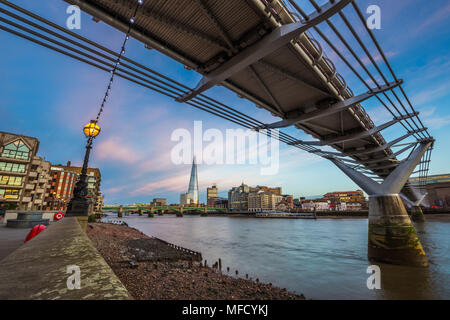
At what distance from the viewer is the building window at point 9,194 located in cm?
4500

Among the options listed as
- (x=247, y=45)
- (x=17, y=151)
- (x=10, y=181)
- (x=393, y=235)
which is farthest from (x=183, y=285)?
(x=17, y=151)

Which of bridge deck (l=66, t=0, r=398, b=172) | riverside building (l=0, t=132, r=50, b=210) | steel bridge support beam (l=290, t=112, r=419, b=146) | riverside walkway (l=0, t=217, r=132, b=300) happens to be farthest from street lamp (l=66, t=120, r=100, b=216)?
riverside building (l=0, t=132, r=50, b=210)

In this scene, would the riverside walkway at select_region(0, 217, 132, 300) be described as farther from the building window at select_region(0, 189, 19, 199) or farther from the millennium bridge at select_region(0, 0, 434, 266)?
the building window at select_region(0, 189, 19, 199)

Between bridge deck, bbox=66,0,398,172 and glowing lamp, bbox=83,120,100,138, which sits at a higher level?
bridge deck, bbox=66,0,398,172

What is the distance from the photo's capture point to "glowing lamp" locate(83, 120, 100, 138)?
466 inches

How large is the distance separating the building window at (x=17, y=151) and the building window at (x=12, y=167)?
5.47ft

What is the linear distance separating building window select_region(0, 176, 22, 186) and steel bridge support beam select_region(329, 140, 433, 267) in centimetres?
6637

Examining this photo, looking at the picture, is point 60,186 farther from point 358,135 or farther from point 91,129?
point 358,135

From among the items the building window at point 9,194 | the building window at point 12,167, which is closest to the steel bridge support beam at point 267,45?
the building window at point 9,194

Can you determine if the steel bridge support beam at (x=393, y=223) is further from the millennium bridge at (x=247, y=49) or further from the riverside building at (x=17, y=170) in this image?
the riverside building at (x=17, y=170)

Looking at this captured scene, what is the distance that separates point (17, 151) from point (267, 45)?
65795mm

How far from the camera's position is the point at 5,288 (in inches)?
58.8
